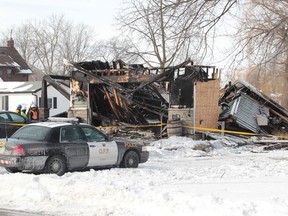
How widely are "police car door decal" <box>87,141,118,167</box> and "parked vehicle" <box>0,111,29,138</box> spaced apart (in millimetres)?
7321

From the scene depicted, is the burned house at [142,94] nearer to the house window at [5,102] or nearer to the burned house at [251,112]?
the burned house at [251,112]

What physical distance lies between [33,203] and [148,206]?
8.13ft

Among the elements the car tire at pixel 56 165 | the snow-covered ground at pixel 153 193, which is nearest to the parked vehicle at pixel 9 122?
the snow-covered ground at pixel 153 193

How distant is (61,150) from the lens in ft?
45.5

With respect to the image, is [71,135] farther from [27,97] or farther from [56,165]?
[27,97]

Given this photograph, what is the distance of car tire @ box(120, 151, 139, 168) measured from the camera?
15.5 metres

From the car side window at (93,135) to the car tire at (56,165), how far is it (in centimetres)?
116

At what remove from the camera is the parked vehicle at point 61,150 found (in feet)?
43.6

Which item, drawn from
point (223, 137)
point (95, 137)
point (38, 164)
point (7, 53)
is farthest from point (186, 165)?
point (7, 53)

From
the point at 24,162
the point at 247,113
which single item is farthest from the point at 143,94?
the point at 24,162

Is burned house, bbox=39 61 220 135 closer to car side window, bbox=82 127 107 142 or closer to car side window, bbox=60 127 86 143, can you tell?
car side window, bbox=82 127 107 142

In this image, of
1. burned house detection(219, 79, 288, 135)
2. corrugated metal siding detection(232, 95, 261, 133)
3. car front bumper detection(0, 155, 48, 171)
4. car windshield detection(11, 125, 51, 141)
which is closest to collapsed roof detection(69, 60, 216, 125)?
burned house detection(219, 79, 288, 135)

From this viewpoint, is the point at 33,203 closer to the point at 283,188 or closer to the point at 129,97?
the point at 283,188

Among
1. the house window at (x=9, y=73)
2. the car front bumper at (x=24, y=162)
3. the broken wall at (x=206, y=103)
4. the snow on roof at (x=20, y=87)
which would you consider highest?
the house window at (x=9, y=73)
